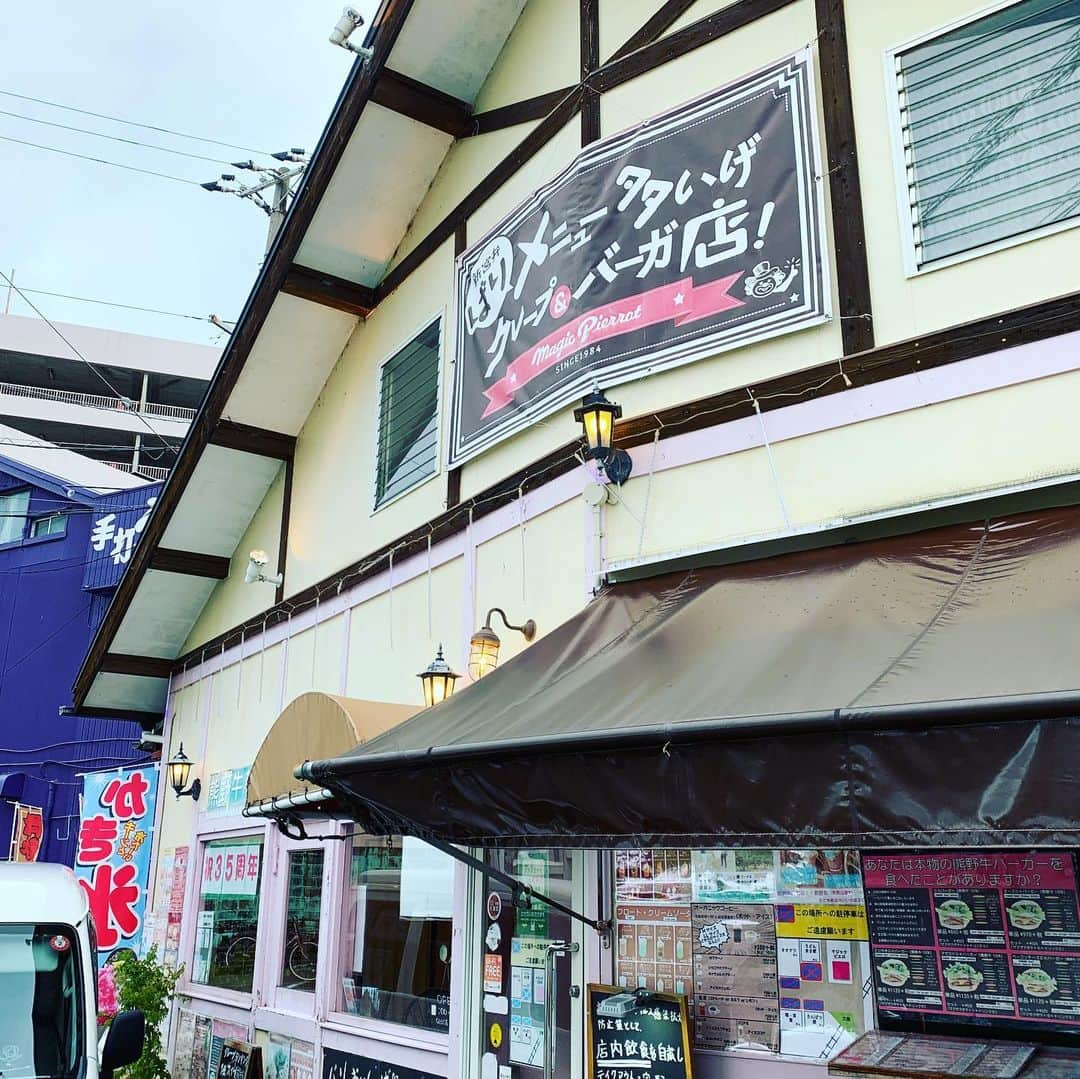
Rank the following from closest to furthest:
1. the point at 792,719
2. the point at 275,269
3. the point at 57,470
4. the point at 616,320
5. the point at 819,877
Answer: the point at 792,719, the point at 819,877, the point at 616,320, the point at 275,269, the point at 57,470

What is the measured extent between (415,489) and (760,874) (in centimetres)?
473

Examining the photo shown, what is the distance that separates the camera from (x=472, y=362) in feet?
26.2

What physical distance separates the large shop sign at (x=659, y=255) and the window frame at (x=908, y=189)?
0.42m

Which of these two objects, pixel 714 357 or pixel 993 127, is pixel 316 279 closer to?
pixel 714 357

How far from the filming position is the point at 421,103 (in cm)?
878

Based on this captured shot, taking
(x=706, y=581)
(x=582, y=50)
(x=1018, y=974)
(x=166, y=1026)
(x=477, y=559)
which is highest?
(x=582, y=50)

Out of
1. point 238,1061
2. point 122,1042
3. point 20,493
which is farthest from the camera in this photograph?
point 20,493

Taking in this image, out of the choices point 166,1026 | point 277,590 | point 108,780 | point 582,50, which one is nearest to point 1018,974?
point 582,50

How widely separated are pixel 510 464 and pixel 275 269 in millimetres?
3741

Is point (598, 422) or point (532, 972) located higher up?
point (598, 422)

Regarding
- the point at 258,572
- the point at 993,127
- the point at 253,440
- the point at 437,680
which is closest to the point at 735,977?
the point at 437,680

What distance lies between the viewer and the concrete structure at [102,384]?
136 ft

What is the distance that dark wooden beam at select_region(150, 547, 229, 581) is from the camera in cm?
1232

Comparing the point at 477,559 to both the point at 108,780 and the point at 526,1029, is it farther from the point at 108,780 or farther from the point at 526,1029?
the point at 108,780
